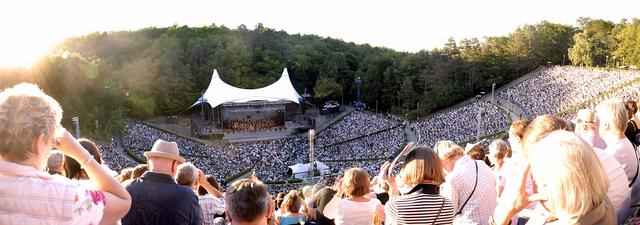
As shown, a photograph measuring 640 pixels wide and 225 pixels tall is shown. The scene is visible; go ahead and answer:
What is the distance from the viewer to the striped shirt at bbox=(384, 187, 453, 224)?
3.09 m

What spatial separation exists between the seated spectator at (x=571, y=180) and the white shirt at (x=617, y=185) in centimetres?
76

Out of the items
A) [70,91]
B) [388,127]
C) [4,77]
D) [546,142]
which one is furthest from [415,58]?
[546,142]

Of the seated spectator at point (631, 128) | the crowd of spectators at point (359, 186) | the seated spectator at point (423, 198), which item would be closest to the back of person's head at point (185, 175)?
the crowd of spectators at point (359, 186)

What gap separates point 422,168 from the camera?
3.10m

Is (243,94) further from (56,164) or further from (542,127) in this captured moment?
(542,127)

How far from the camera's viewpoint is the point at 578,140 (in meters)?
2.25

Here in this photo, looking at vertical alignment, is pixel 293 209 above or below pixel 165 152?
below

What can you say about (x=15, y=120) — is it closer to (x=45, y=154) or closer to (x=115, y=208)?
(x=45, y=154)

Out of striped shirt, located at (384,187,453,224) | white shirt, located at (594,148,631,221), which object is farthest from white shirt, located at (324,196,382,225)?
white shirt, located at (594,148,631,221)

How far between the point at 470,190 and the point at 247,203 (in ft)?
6.50

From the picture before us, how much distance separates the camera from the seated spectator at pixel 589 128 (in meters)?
3.96

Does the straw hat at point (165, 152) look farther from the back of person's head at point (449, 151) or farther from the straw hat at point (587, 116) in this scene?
the straw hat at point (587, 116)

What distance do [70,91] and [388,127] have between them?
65.8 ft

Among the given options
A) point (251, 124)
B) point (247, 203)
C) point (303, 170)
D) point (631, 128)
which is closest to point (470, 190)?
point (247, 203)
